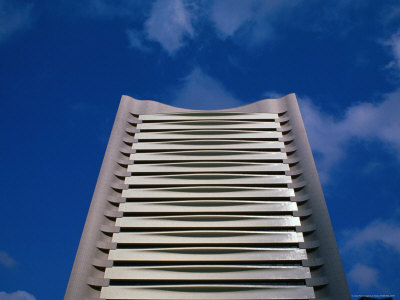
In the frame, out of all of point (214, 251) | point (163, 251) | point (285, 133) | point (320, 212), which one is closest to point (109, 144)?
point (163, 251)

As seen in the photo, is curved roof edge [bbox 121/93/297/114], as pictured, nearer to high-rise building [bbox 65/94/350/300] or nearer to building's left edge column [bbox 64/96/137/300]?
high-rise building [bbox 65/94/350/300]

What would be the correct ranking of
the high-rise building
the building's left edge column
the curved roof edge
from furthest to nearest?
the curved roof edge < the high-rise building < the building's left edge column

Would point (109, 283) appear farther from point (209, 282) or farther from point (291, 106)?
point (291, 106)

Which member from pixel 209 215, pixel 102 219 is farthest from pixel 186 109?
pixel 102 219

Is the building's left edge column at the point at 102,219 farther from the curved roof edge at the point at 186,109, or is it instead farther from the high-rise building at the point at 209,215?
the curved roof edge at the point at 186,109

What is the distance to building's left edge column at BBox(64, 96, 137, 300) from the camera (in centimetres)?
3625

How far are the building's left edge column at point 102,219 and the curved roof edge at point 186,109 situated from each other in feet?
11.6

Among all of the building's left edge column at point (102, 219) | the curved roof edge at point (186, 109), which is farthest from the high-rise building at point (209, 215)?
the curved roof edge at point (186, 109)

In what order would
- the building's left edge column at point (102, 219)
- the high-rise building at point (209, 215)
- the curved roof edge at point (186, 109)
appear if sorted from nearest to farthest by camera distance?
the building's left edge column at point (102, 219) < the high-rise building at point (209, 215) < the curved roof edge at point (186, 109)

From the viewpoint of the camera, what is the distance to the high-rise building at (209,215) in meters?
36.5

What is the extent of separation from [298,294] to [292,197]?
12.3m

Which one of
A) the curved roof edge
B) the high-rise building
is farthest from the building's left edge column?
Result: the curved roof edge

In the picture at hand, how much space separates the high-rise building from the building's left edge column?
0.12 metres

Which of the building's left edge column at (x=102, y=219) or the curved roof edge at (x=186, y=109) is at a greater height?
the curved roof edge at (x=186, y=109)
